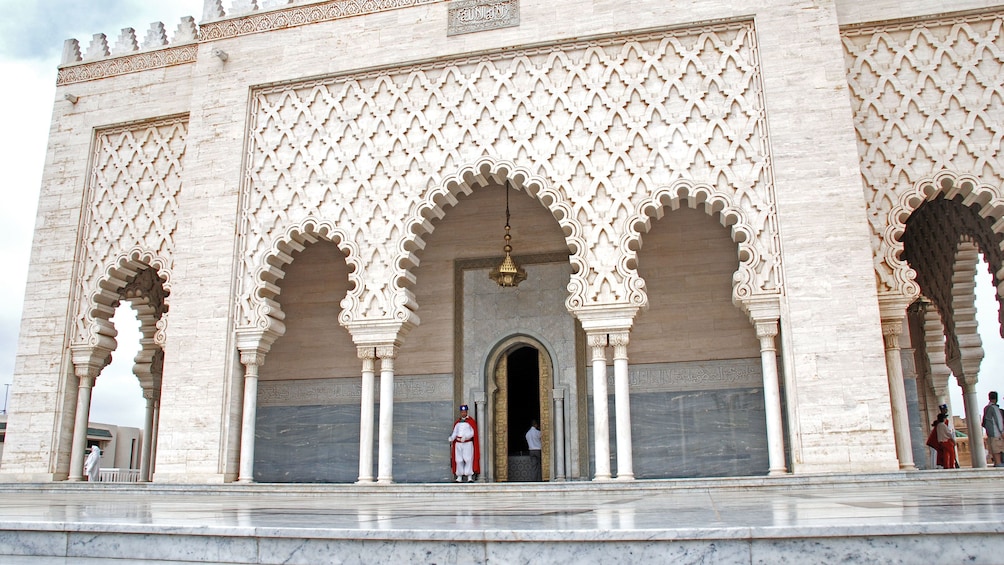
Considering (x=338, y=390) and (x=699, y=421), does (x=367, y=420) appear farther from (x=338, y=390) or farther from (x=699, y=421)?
(x=699, y=421)

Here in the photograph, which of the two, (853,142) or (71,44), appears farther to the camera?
(71,44)

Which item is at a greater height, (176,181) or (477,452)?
(176,181)

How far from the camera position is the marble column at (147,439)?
393 inches

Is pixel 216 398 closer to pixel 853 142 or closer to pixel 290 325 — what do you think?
pixel 290 325

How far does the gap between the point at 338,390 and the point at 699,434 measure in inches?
150

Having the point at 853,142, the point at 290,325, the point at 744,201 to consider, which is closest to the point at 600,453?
the point at 744,201

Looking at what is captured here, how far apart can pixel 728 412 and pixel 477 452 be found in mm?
2411

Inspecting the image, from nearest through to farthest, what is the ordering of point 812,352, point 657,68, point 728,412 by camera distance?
point 812,352
point 657,68
point 728,412

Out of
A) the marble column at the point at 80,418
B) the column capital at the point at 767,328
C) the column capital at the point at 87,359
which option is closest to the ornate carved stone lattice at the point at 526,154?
the column capital at the point at 767,328

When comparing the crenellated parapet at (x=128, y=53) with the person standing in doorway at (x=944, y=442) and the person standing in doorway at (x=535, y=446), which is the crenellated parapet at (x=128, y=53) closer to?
the person standing in doorway at (x=535, y=446)

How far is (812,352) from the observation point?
617 cm

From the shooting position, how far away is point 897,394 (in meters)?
6.55

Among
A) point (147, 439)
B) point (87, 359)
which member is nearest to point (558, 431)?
point (87, 359)

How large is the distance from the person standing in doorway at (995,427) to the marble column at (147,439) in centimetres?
939
